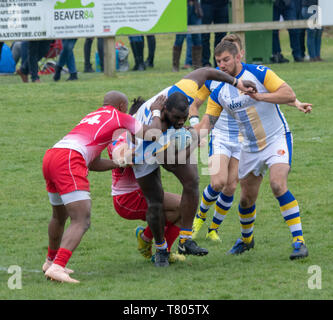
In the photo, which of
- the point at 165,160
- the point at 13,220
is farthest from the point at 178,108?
the point at 13,220

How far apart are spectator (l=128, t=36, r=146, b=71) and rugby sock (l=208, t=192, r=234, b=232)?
11.0m

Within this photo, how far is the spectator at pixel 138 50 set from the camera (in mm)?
19484

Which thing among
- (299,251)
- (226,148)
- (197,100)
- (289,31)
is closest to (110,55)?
(289,31)

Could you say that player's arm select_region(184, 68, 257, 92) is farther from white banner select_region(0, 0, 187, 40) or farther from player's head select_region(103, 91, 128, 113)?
white banner select_region(0, 0, 187, 40)

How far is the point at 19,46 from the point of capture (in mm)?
20125

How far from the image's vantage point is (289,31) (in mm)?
20172

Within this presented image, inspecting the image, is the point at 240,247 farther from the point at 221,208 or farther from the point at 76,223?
the point at 76,223

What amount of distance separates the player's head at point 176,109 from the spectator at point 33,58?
33.7 feet

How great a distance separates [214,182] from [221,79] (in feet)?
4.84

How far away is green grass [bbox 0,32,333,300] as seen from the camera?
674cm

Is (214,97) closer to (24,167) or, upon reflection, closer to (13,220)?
(13,220)

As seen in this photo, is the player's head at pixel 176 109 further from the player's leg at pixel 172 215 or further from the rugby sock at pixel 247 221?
the rugby sock at pixel 247 221

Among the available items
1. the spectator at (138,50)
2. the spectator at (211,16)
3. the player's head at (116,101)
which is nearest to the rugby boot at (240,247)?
the player's head at (116,101)


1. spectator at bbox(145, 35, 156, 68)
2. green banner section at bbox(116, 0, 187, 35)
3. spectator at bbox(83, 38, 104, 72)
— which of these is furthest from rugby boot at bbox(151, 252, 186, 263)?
spectator at bbox(145, 35, 156, 68)
